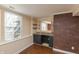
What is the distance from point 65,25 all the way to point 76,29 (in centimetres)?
63

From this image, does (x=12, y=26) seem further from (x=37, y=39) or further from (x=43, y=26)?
(x=43, y=26)

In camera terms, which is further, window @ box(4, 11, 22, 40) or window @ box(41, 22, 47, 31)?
window @ box(41, 22, 47, 31)

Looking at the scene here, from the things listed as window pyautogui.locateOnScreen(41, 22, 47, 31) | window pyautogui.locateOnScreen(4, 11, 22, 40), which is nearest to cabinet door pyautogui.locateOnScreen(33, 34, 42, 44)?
window pyautogui.locateOnScreen(41, 22, 47, 31)

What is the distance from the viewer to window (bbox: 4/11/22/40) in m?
4.13

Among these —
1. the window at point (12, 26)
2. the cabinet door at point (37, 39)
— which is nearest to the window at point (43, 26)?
the cabinet door at point (37, 39)

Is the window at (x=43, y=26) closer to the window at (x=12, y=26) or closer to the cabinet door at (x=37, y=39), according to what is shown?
the cabinet door at (x=37, y=39)

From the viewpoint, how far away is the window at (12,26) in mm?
4133

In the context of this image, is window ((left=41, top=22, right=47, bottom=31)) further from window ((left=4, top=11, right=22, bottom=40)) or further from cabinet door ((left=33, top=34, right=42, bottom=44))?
window ((left=4, top=11, right=22, bottom=40))

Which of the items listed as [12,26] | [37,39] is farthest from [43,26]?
[12,26]

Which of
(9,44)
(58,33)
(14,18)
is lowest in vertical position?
(9,44)
